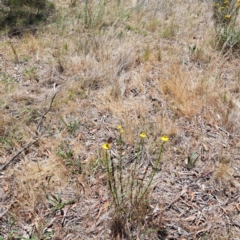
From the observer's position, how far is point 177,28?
396cm

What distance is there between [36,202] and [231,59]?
9.40 ft

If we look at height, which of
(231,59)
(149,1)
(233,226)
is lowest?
(233,226)

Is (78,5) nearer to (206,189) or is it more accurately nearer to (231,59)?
(231,59)

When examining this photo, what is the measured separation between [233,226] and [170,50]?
8.10ft

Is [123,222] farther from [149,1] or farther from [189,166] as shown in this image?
[149,1]

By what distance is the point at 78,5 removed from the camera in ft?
15.6

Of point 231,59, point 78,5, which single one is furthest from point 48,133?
point 78,5

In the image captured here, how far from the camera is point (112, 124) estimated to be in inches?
91.7

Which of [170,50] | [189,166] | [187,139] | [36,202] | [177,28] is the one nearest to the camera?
[36,202]

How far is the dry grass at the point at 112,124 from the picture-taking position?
1618 mm

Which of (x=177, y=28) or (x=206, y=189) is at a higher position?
(x=177, y=28)

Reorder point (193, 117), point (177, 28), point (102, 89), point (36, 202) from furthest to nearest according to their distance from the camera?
point (177, 28), point (102, 89), point (193, 117), point (36, 202)

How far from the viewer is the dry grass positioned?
162 centimetres

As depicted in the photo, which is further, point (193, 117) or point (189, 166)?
point (193, 117)
